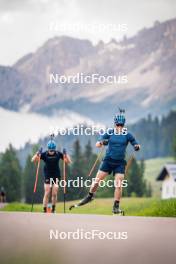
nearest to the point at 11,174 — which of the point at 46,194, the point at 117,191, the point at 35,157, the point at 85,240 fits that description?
the point at 35,157

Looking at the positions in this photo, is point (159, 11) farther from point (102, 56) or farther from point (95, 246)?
point (95, 246)

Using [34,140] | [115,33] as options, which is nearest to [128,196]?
[34,140]

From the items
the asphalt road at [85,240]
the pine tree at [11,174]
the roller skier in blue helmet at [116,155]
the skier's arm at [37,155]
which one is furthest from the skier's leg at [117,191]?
the pine tree at [11,174]

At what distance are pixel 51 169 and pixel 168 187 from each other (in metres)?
0.96

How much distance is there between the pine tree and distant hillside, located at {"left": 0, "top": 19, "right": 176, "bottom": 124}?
0.40 m

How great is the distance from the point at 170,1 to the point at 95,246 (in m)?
2.08

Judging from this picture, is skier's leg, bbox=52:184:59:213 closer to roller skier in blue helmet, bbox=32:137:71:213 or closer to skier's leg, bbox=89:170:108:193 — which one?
roller skier in blue helmet, bbox=32:137:71:213

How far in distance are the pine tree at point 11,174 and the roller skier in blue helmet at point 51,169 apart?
1.25 ft

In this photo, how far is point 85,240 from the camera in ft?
20.4

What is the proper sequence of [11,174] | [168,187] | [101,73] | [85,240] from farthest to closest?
[11,174]
[168,187]
[101,73]
[85,240]

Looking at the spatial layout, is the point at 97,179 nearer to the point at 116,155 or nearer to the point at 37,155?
the point at 116,155

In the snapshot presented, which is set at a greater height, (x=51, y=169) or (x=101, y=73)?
(x=101, y=73)

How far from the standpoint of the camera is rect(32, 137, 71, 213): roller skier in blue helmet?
659cm

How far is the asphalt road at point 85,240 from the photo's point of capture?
5.86 metres
